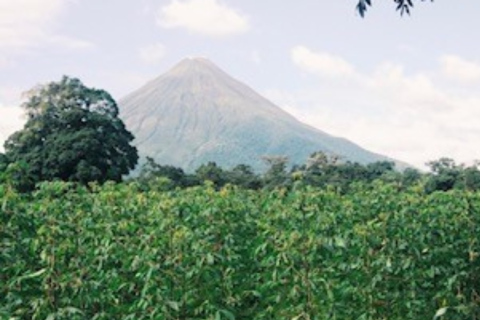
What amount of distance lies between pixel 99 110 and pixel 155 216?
44647mm

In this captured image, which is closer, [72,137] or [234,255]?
[234,255]

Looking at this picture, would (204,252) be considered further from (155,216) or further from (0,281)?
(155,216)

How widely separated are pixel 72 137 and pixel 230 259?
133 ft

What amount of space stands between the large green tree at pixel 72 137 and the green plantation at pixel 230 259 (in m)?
34.8

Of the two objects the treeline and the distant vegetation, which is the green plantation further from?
the treeline

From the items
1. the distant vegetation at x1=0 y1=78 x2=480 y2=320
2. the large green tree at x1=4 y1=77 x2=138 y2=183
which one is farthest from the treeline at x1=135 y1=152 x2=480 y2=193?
the distant vegetation at x1=0 y1=78 x2=480 y2=320

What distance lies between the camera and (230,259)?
24.7 ft

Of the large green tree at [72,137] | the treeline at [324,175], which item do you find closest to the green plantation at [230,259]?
the treeline at [324,175]

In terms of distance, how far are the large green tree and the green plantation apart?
3480 cm

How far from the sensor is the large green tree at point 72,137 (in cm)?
4594

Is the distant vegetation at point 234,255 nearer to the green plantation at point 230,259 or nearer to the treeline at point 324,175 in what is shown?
the green plantation at point 230,259

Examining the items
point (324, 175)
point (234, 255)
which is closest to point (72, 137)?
point (324, 175)

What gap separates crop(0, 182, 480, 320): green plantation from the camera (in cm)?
596

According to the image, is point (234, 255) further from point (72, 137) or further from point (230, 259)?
point (72, 137)
